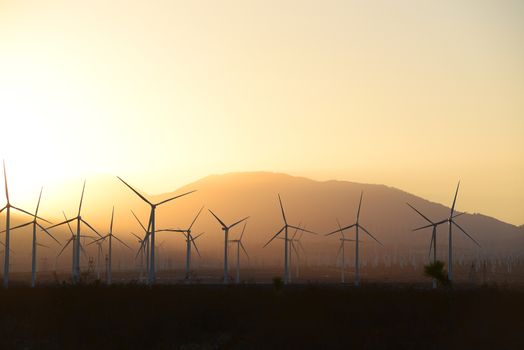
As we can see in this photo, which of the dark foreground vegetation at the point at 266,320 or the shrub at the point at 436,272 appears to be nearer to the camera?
the dark foreground vegetation at the point at 266,320

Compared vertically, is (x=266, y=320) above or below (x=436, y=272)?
below

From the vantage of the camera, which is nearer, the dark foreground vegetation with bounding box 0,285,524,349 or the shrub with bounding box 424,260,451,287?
the dark foreground vegetation with bounding box 0,285,524,349

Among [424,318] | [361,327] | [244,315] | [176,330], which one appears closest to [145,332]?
[176,330]

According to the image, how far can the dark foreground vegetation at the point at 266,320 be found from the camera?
5244 cm

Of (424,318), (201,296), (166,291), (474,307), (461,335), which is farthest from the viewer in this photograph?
(166,291)

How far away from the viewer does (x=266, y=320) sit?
5959 cm

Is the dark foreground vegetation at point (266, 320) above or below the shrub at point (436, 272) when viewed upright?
below

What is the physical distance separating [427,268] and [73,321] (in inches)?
1326

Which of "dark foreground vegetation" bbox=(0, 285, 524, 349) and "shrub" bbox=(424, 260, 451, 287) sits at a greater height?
"shrub" bbox=(424, 260, 451, 287)

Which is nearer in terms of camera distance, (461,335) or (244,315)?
(461,335)

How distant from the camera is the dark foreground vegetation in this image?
52.4m

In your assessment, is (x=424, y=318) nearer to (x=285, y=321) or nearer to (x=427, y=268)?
(x=285, y=321)

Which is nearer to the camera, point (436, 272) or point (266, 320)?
point (266, 320)

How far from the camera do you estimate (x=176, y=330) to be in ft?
193
